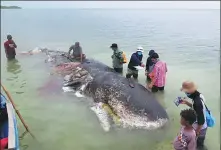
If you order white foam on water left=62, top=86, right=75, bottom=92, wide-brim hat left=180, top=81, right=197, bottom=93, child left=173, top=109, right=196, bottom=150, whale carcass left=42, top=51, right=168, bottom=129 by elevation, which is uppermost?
wide-brim hat left=180, top=81, right=197, bottom=93

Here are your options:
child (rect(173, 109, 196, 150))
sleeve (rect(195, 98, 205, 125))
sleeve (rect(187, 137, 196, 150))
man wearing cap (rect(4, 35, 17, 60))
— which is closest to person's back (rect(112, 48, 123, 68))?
sleeve (rect(195, 98, 205, 125))

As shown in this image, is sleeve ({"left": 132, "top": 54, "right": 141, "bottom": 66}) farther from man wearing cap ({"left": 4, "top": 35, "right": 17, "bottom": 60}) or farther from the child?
man wearing cap ({"left": 4, "top": 35, "right": 17, "bottom": 60})

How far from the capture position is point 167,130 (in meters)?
8.40

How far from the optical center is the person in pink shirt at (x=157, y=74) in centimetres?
1038

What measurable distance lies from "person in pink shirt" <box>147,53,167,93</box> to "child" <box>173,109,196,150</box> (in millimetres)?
4924

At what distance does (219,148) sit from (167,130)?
4.78 feet

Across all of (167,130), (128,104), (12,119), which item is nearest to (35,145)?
(12,119)

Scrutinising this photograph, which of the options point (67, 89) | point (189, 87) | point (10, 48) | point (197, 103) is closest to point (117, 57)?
point (67, 89)

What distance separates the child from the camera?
17.4ft

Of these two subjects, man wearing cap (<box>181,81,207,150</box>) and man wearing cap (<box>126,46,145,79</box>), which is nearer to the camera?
man wearing cap (<box>181,81,207,150</box>)

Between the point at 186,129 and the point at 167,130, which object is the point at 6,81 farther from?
the point at 186,129

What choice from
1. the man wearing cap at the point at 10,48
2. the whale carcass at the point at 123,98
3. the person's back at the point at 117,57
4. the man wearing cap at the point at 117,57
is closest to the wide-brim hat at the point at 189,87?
the whale carcass at the point at 123,98

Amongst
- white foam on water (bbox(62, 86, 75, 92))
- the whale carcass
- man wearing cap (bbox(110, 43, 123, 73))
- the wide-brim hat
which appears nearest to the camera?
the wide-brim hat

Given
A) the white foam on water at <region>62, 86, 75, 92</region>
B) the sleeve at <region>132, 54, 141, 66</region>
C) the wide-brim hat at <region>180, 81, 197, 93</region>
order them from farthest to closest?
the white foam on water at <region>62, 86, 75, 92</region> < the sleeve at <region>132, 54, 141, 66</region> < the wide-brim hat at <region>180, 81, 197, 93</region>
